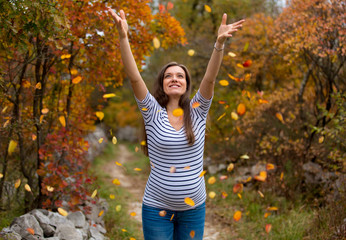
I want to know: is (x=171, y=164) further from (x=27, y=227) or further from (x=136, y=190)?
(x=136, y=190)

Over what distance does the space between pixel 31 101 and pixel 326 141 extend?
443 centimetres

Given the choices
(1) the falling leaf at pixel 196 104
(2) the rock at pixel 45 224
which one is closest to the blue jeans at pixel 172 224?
(1) the falling leaf at pixel 196 104

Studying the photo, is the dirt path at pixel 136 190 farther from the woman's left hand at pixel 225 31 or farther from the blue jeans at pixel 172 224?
the woman's left hand at pixel 225 31

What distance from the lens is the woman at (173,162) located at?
201cm

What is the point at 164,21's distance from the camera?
480 centimetres

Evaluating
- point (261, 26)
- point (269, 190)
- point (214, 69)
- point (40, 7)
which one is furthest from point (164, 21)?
point (261, 26)

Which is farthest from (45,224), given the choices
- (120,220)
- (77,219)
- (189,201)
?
(189,201)

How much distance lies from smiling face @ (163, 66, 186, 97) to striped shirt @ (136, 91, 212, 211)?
173 millimetres

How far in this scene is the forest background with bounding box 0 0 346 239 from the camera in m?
3.38

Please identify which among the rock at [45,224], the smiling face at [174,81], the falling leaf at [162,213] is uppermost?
the smiling face at [174,81]

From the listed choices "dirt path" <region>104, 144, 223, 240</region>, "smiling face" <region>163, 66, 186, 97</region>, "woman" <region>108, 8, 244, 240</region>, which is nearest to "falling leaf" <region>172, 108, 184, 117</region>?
"woman" <region>108, 8, 244, 240</region>

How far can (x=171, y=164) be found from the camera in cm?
202

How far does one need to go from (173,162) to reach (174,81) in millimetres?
536

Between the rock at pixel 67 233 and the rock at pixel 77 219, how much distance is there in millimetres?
340
